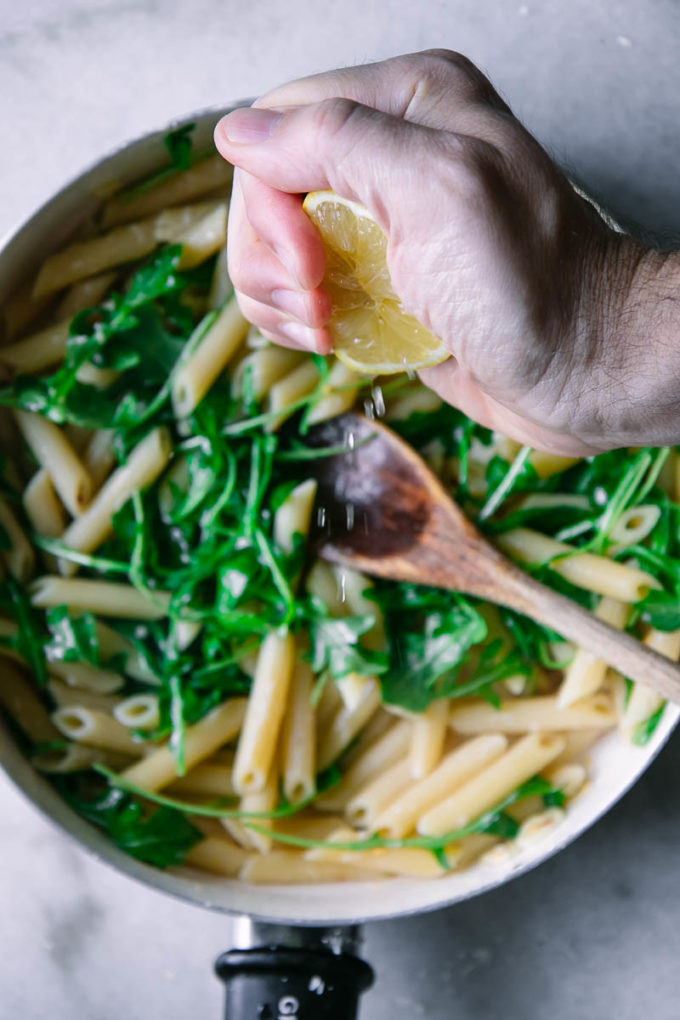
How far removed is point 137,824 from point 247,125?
0.80 metres

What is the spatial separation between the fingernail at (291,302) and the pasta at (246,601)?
25 centimetres

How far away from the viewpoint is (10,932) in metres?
1.34

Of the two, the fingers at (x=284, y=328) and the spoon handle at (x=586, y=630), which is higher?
the fingers at (x=284, y=328)

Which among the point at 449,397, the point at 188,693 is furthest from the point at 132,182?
the point at 188,693

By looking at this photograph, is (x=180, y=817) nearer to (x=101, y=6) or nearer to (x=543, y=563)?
(x=543, y=563)

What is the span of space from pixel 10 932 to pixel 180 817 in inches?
12.3

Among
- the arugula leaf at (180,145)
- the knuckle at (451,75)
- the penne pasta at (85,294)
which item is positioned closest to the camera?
the knuckle at (451,75)

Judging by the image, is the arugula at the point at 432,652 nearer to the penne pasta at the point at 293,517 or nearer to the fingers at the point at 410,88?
the penne pasta at the point at 293,517

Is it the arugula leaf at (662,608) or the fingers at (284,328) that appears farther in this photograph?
the arugula leaf at (662,608)

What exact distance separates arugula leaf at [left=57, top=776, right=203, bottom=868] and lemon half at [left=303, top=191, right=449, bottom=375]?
23.5 inches

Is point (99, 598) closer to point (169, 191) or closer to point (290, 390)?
point (290, 390)

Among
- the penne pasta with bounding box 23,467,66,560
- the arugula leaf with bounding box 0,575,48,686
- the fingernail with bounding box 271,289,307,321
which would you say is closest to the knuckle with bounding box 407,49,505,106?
the fingernail with bounding box 271,289,307,321

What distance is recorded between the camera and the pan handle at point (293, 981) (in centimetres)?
109

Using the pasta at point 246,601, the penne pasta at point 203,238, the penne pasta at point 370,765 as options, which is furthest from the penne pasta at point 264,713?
the penne pasta at point 203,238
